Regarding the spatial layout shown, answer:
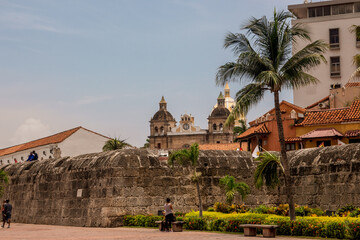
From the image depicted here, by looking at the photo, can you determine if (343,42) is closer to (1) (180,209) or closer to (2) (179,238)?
(1) (180,209)

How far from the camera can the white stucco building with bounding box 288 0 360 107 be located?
2354 inches

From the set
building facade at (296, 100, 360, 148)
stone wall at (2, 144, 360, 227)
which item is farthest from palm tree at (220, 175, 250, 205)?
building facade at (296, 100, 360, 148)

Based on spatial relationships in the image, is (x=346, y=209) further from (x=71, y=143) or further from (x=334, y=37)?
(x=71, y=143)

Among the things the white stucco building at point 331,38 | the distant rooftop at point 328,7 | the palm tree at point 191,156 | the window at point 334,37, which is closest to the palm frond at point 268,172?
the palm tree at point 191,156

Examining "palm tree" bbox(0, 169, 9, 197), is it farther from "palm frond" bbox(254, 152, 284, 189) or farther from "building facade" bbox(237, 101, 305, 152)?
"building facade" bbox(237, 101, 305, 152)

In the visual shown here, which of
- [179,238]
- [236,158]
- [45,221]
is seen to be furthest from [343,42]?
[179,238]

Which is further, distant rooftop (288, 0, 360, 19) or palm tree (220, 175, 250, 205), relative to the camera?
distant rooftop (288, 0, 360, 19)

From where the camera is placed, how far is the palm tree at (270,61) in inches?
762

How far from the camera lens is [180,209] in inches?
941

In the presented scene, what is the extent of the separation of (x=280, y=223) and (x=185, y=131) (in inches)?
5815

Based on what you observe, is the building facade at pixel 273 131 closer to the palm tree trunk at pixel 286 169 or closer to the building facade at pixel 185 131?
the palm tree trunk at pixel 286 169

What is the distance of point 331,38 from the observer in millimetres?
61844

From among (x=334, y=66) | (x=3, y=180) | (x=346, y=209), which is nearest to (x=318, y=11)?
(x=334, y=66)

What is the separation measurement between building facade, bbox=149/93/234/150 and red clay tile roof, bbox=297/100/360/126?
379 ft
